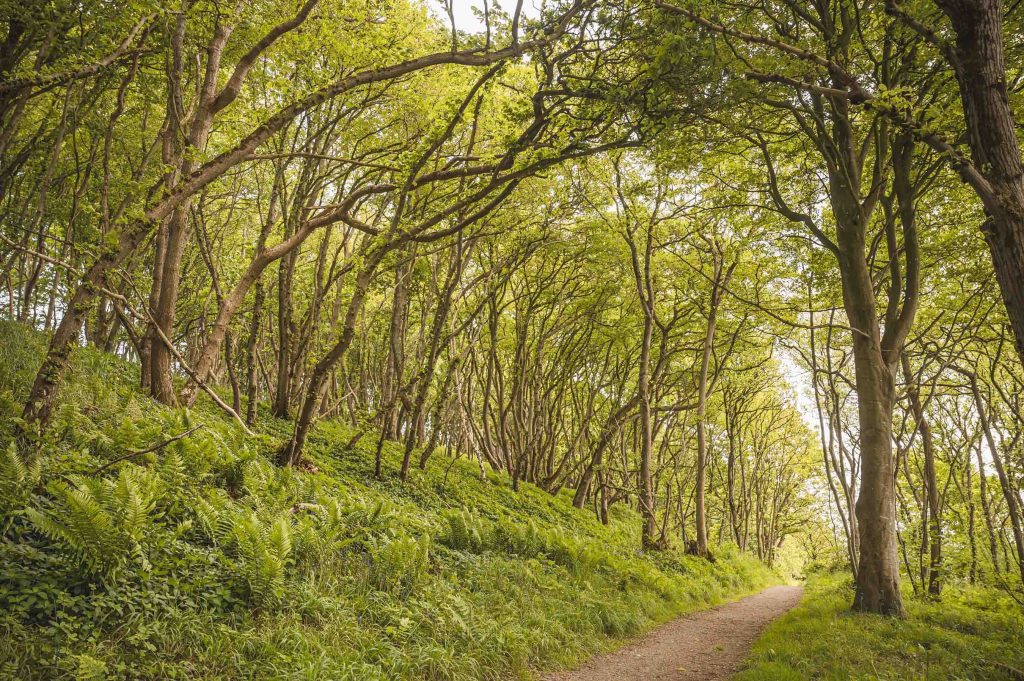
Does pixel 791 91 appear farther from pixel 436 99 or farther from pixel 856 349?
pixel 436 99

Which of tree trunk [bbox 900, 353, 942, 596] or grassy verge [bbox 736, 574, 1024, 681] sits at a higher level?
tree trunk [bbox 900, 353, 942, 596]

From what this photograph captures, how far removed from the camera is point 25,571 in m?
4.21

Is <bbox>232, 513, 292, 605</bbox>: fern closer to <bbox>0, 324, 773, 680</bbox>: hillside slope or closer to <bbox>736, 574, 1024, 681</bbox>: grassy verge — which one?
<bbox>0, 324, 773, 680</bbox>: hillside slope

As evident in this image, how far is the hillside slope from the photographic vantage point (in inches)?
165

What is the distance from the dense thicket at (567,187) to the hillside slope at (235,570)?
0.92m

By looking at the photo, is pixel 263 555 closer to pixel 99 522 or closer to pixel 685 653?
pixel 99 522

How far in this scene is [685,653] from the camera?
8.17 metres

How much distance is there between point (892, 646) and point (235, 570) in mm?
7934

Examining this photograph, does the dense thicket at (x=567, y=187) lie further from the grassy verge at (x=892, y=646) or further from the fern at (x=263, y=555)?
the fern at (x=263, y=555)

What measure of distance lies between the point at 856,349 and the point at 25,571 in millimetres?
11238

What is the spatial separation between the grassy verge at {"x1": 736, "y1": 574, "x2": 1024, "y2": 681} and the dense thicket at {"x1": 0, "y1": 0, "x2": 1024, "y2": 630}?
955mm

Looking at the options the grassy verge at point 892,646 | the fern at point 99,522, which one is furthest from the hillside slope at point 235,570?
the grassy verge at point 892,646

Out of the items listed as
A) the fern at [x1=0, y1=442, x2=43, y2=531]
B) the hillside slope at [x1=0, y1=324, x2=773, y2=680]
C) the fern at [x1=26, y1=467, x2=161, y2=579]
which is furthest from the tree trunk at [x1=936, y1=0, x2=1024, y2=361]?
the fern at [x1=0, y1=442, x2=43, y2=531]

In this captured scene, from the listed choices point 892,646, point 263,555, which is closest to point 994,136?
point 892,646
